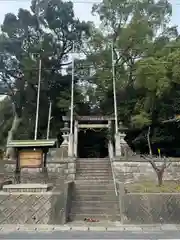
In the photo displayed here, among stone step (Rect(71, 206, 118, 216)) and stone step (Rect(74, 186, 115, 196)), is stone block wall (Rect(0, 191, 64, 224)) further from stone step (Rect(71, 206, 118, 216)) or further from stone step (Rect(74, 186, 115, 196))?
stone step (Rect(74, 186, 115, 196))

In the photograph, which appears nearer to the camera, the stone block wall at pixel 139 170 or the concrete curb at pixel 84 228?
the concrete curb at pixel 84 228

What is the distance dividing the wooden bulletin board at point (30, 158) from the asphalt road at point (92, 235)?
16.9ft

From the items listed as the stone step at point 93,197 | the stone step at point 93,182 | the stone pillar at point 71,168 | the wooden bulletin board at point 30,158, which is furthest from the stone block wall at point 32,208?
the stone pillar at point 71,168

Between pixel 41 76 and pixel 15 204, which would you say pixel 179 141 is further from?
pixel 15 204

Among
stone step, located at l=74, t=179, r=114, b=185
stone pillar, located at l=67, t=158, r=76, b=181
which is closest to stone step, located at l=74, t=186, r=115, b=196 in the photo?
stone step, located at l=74, t=179, r=114, b=185

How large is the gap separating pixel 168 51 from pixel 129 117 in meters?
6.73

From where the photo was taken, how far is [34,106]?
96.7ft

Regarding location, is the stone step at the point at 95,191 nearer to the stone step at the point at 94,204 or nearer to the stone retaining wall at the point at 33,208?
the stone step at the point at 94,204

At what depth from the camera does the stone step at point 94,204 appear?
42.6 feet

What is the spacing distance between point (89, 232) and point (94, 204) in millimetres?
3461

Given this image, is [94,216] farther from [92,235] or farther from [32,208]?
[92,235]

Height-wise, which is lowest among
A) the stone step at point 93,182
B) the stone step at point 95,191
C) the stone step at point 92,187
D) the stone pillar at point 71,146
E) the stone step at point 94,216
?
the stone step at point 94,216

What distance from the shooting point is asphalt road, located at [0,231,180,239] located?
29.6 ft

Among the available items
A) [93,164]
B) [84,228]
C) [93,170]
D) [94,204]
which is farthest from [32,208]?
[93,164]
